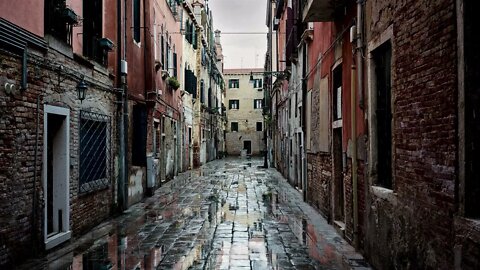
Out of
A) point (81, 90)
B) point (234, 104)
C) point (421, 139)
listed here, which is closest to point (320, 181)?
point (81, 90)

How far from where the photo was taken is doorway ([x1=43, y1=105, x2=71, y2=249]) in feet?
25.7

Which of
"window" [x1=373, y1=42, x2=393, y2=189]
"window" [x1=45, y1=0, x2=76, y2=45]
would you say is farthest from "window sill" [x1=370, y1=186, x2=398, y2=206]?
"window" [x1=45, y1=0, x2=76, y2=45]

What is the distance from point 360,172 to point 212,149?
1350 inches

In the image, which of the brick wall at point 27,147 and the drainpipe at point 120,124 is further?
the drainpipe at point 120,124

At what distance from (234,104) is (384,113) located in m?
50.9

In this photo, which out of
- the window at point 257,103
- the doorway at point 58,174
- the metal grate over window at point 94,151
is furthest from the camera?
the window at point 257,103

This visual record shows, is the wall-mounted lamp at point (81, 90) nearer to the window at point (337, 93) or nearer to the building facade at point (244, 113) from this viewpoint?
the window at point (337, 93)

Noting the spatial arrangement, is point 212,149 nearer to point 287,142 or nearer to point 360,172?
point 287,142

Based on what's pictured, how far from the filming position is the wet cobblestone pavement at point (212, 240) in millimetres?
6511

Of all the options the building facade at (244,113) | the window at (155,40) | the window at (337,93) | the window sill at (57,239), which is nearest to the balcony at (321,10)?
the window at (337,93)

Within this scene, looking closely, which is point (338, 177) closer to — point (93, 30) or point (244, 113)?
point (93, 30)

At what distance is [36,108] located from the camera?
22.5ft

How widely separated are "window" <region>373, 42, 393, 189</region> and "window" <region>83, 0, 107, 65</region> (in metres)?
5.40

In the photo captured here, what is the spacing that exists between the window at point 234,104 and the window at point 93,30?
46.8 metres
